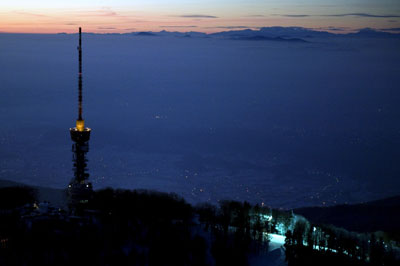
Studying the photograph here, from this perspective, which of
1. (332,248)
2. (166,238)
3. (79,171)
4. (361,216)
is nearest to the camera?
(166,238)

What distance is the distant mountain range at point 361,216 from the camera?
4866 centimetres

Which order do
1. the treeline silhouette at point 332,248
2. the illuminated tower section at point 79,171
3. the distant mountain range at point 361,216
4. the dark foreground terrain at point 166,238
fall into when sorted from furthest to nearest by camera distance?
the distant mountain range at point 361,216, the illuminated tower section at point 79,171, the treeline silhouette at point 332,248, the dark foreground terrain at point 166,238

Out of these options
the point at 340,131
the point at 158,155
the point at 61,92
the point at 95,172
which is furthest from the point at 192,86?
the point at 95,172

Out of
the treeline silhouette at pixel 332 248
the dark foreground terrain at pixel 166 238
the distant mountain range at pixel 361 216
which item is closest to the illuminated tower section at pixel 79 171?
the dark foreground terrain at pixel 166 238

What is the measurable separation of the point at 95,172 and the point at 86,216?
40.0m

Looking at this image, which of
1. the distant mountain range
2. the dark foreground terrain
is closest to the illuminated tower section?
the dark foreground terrain

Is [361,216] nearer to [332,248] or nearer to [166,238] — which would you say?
[332,248]

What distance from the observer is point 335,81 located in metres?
182

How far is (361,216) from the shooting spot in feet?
173

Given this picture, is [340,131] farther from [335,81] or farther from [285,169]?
[335,81]

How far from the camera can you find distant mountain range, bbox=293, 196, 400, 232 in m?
48.7

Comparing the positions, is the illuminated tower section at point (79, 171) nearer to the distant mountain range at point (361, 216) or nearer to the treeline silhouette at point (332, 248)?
the treeline silhouette at point (332, 248)

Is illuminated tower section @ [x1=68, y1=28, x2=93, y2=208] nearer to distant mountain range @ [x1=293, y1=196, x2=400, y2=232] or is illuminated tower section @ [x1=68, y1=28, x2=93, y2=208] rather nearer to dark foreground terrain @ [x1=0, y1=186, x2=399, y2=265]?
dark foreground terrain @ [x1=0, y1=186, x2=399, y2=265]

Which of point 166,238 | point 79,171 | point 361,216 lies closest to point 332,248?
point 166,238
